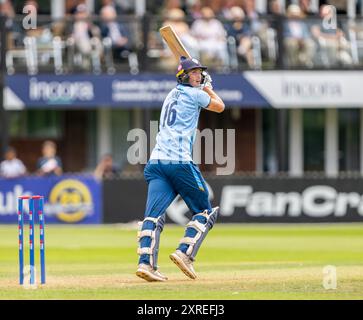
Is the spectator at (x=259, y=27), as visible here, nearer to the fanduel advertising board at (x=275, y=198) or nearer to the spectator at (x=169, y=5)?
the spectator at (x=169, y=5)

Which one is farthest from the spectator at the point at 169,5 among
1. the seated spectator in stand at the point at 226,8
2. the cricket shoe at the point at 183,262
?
the cricket shoe at the point at 183,262

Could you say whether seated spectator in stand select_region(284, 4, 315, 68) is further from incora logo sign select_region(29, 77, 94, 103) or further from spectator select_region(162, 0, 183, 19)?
incora logo sign select_region(29, 77, 94, 103)

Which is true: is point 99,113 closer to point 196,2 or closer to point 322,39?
point 196,2

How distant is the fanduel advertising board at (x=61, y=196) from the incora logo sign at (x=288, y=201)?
2641 millimetres

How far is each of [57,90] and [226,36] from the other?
12.3ft

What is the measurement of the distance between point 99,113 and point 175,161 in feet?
59.9

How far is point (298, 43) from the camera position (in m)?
25.3

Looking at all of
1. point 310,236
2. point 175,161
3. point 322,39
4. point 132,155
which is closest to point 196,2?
point 322,39

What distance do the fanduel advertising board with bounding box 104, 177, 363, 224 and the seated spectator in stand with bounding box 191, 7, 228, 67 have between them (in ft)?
9.35

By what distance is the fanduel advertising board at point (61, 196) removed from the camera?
23234 mm

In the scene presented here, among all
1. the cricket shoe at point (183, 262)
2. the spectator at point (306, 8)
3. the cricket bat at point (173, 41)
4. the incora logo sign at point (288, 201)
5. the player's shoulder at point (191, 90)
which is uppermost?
the spectator at point (306, 8)

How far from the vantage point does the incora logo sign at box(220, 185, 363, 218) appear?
2364 cm

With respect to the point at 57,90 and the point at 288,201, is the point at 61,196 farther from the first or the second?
the point at 288,201

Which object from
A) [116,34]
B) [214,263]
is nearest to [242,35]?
[116,34]
